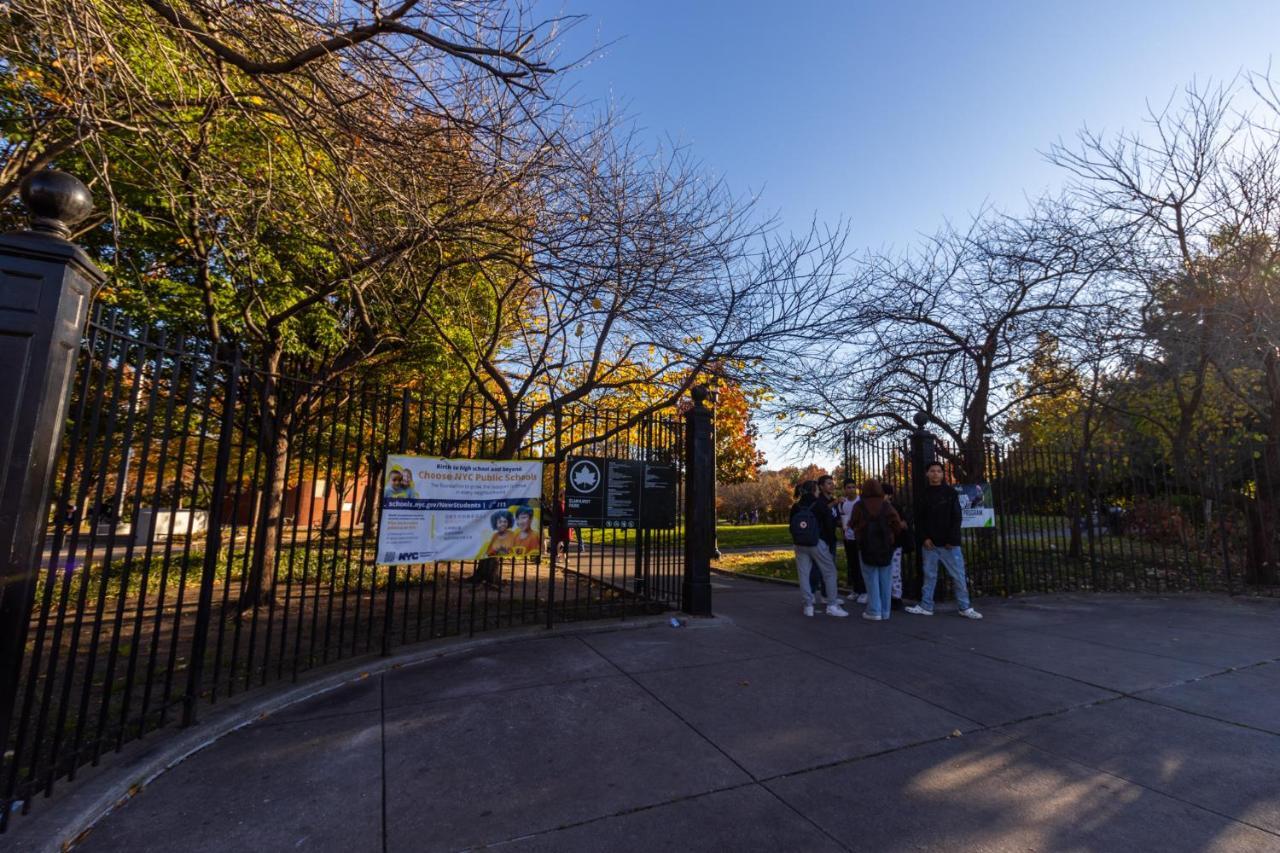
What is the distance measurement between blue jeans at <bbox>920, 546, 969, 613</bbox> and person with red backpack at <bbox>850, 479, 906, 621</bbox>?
1.95 ft

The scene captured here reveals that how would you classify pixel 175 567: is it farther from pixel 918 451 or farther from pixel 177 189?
pixel 918 451

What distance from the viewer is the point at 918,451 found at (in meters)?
8.64

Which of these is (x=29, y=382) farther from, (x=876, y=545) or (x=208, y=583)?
(x=876, y=545)

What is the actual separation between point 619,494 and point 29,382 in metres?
5.32

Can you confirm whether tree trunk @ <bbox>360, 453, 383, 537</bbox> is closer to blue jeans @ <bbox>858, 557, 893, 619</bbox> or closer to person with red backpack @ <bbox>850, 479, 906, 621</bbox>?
person with red backpack @ <bbox>850, 479, 906, 621</bbox>

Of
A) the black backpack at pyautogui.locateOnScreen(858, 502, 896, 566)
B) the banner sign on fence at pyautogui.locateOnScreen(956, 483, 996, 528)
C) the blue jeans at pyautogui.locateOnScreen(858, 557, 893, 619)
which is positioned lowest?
the blue jeans at pyautogui.locateOnScreen(858, 557, 893, 619)

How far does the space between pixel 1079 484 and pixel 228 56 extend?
496 inches

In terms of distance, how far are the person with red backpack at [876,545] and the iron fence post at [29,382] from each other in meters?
7.50

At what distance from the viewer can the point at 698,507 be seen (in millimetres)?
7500

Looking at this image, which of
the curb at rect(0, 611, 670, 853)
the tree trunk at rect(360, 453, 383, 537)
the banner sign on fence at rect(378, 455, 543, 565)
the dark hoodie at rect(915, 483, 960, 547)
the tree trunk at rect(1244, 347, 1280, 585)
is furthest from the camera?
the tree trunk at rect(1244, 347, 1280, 585)

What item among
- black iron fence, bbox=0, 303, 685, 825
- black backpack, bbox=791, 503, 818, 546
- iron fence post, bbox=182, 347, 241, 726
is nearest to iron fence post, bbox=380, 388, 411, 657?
black iron fence, bbox=0, 303, 685, 825

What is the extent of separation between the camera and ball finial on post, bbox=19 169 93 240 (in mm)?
2927

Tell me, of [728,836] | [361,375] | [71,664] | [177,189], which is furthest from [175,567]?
[728,836]

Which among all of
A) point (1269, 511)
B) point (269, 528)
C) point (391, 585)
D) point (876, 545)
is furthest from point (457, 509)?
point (1269, 511)
